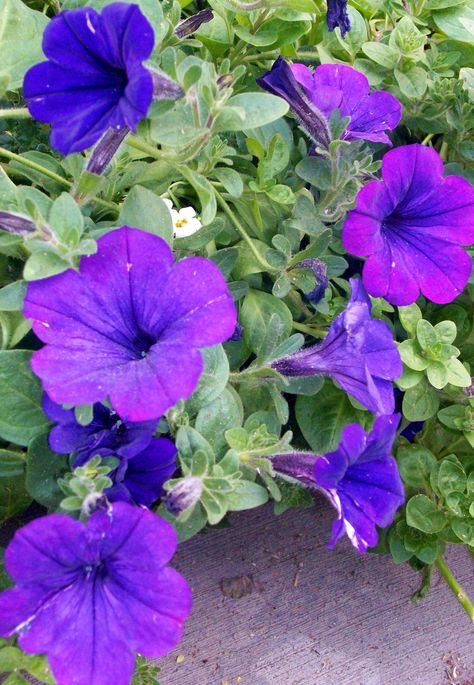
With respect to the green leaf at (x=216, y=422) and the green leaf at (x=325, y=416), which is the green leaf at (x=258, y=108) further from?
the green leaf at (x=325, y=416)

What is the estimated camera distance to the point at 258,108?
2.78ft

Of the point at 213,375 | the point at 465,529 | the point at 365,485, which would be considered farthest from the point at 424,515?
the point at 213,375

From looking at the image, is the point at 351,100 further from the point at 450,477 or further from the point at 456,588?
the point at 456,588

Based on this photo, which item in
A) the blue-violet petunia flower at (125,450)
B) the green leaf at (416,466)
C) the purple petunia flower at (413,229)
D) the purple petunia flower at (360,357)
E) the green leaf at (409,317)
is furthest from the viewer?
the green leaf at (416,466)

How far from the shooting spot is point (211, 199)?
A: 2.93ft

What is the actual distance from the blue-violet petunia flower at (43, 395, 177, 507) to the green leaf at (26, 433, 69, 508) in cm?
5

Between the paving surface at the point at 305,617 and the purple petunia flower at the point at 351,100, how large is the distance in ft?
2.44

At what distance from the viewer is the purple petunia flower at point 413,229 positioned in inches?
41.3

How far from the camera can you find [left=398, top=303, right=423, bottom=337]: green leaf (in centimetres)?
115

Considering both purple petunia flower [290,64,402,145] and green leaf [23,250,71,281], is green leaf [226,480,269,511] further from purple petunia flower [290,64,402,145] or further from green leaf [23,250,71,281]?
purple petunia flower [290,64,402,145]

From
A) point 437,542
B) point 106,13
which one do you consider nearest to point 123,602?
point 106,13

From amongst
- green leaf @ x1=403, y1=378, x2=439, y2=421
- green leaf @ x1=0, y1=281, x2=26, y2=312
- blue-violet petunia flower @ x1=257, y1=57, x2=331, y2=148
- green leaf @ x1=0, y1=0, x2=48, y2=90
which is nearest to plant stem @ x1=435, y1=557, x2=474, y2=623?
green leaf @ x1=403, y1=378, x2=439, y2=421

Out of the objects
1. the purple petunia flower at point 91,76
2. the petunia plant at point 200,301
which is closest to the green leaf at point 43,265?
the petunia plant at point 200,301

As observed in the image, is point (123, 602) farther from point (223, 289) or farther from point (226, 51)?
point (226, 51)
